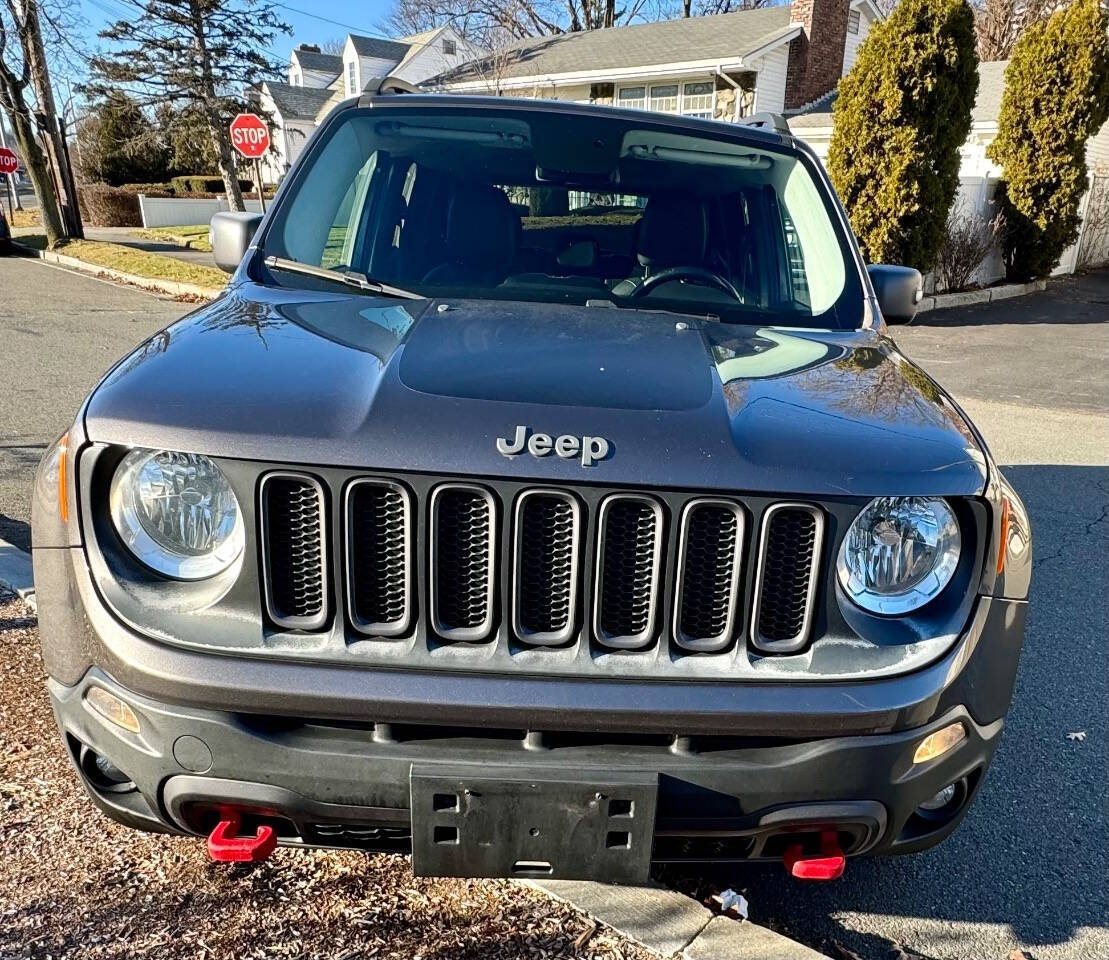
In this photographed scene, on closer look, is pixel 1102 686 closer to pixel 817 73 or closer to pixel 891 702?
pixel 891 702

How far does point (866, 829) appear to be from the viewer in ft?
5.72

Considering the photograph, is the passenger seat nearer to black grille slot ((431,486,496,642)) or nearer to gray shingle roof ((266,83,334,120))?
black grille slot ((431,486,496,642))

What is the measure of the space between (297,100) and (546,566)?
5485 centimetres

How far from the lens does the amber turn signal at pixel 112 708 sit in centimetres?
168

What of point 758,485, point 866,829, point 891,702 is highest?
point 758,485

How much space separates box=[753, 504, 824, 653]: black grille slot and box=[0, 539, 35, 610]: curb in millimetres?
3127

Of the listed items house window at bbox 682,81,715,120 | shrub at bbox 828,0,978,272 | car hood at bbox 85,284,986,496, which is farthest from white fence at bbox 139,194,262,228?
car hood at bbox 85,284,986,496

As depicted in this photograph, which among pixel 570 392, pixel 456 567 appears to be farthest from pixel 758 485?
pixel 456 567

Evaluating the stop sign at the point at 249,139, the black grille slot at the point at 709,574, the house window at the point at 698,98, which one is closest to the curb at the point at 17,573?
the black grille slot at the point at 709,574

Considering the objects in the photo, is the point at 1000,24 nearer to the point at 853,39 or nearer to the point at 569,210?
the point at 853,39

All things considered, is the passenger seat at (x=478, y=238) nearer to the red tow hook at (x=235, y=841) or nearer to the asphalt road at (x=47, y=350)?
the red tow hook at (x=235, y=841)

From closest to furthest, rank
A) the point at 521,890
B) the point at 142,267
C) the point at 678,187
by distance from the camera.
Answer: the point at 521,890 < the point at 678,187 < the point at 142,267

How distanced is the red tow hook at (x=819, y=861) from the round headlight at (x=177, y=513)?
1.28 m

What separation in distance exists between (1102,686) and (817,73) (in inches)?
1079
